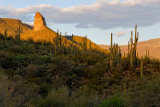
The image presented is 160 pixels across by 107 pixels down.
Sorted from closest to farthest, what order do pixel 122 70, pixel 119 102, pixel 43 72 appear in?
pixel 119 102, pixel 43 72, pixel 122 70

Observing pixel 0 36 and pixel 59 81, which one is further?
pixel 0 36

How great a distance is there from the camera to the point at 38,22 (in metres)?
84.2

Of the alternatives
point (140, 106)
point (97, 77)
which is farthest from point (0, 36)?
point (140, 106)

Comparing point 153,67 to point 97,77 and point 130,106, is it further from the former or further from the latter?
point 130,106

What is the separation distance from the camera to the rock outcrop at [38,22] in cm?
8294

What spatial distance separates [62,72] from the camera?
66.2 ft

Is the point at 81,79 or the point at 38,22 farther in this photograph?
the point at 38,22

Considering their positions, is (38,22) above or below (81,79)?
above

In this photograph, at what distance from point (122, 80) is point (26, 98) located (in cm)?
1300

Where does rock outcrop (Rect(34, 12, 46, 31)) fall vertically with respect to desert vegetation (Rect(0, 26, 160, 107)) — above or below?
above

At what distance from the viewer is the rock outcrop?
82938 millimetres

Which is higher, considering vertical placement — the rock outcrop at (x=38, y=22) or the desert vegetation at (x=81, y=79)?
the rock outcrop at (x=38, y=22)

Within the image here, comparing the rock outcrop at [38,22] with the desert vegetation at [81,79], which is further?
the rock outcrop at [38,22]

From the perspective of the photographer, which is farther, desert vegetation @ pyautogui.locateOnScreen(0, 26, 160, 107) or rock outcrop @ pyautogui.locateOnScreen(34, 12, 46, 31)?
rock outcrop @ pyautogui.locateOnScreen(34, 12, 46, 31)
